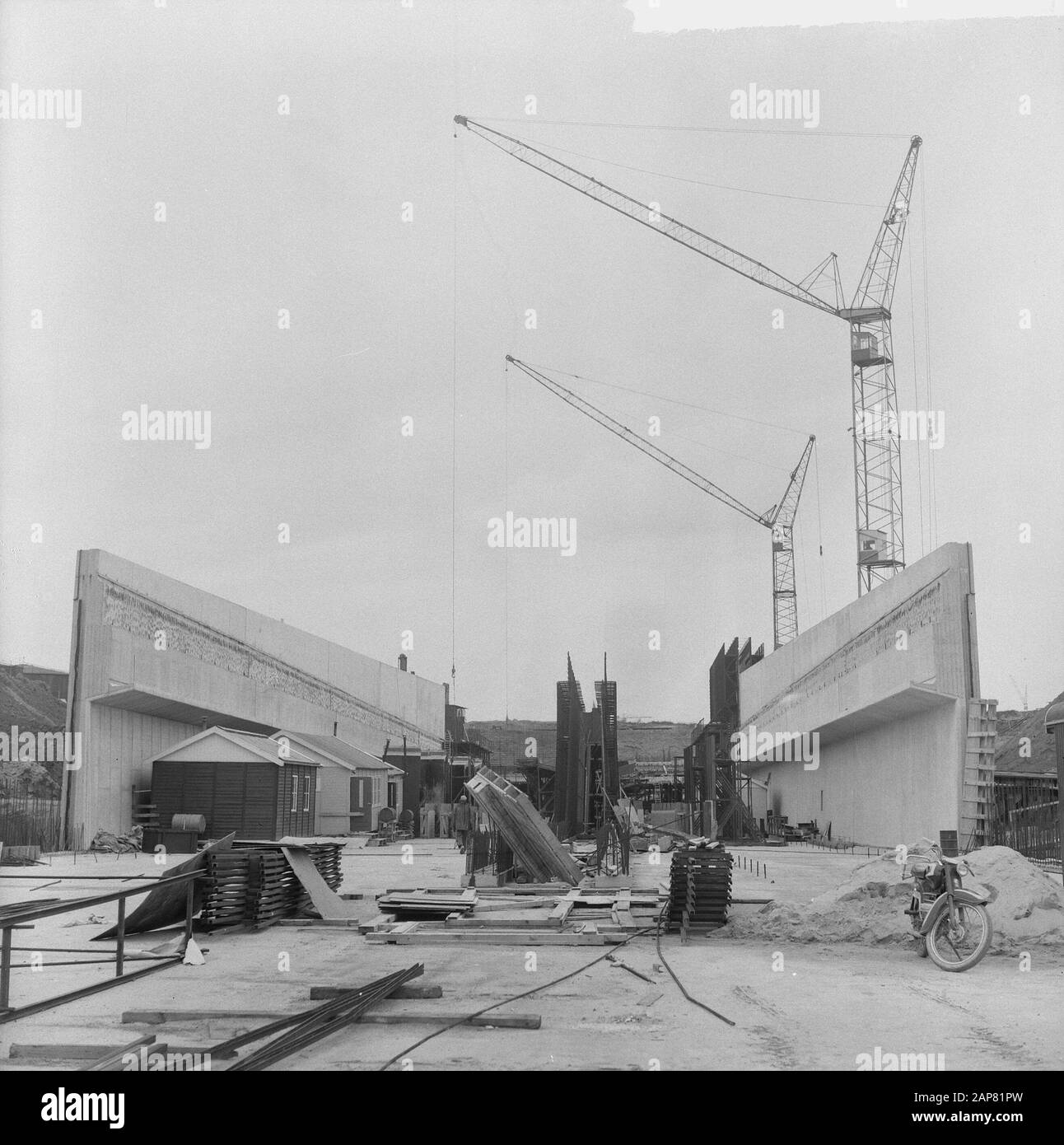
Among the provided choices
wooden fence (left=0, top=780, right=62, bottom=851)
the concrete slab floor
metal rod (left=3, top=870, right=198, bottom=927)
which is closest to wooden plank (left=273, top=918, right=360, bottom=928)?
the concrete slab floor

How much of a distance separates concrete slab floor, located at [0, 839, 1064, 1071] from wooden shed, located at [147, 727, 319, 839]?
1590 cm

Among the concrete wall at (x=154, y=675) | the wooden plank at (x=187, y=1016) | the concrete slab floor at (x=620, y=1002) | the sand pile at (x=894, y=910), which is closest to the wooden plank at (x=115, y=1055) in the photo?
the concrete slab floor at (x=620, y=1002)

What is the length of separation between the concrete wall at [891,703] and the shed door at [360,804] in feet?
53.3

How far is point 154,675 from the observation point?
3325 centimetres

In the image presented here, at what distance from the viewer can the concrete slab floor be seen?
763cm

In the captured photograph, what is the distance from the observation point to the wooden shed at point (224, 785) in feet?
101

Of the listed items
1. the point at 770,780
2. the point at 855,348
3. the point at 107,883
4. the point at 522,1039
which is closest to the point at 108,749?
the point at 107,883

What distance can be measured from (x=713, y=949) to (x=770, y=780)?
139ft

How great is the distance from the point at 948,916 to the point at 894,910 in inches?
85.5

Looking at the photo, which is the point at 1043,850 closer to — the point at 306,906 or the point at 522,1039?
the point at 306,906

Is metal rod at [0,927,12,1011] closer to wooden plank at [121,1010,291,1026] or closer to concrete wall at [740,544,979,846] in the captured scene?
wooden plank at [121,1010,291,1026]

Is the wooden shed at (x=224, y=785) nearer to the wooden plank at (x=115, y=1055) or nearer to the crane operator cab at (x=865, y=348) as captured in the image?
the wooden plank at (x=115, y=1055)

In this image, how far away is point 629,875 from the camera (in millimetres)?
22047

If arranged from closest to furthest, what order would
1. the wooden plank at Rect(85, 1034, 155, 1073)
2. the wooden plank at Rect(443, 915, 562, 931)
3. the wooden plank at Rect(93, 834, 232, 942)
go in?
the wooden plank at Rect(85, 1034, 155, 1073)
the wooden plank at Rect(93, 834, 232, 942)
the wooden plank at Rect(443, 915, 562, 931)
